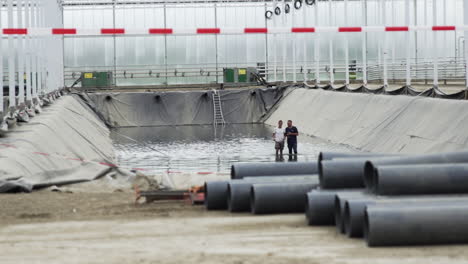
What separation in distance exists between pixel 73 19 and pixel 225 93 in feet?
71.0

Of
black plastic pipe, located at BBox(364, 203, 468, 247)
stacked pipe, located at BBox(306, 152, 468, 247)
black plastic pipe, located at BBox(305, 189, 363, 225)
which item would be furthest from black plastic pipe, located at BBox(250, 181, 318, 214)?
black plastic pipe, located at BBox(364, 203, 468, 247)

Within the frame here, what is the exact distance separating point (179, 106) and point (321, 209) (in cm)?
4269

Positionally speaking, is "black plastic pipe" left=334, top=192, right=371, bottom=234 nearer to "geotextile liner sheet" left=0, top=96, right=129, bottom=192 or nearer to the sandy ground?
the sandy ground

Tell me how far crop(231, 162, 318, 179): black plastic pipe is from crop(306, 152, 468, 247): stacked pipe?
1352mm

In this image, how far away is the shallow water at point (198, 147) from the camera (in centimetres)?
2664

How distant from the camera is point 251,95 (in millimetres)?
55562

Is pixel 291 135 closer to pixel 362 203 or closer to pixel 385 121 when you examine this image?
pixel 385 121

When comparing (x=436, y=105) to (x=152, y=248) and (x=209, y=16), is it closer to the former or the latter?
(x=152, y=248)

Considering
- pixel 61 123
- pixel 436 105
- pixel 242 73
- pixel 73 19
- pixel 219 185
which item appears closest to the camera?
pixel 219 185

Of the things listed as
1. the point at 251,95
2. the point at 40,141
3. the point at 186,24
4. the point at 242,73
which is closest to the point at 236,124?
the point at 251,95

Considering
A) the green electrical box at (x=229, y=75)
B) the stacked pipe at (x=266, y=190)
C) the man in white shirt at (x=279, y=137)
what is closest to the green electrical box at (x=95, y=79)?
the green electrical box at (x=229, y=75)

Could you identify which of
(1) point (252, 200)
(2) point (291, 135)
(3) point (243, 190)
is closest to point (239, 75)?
(2) point (291, 135)

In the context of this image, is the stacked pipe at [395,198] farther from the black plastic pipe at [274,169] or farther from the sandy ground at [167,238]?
the black plastic pipe at [274,169]

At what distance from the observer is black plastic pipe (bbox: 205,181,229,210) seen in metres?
14.8
